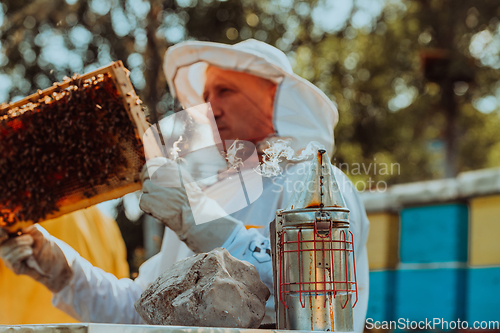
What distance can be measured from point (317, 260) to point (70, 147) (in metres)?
1.13

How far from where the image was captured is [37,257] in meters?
2.11

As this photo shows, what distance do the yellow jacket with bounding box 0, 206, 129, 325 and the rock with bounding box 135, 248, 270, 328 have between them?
6.39ft

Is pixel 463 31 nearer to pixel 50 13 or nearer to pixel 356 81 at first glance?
pixel 356 81

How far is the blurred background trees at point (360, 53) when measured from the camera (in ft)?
18.8

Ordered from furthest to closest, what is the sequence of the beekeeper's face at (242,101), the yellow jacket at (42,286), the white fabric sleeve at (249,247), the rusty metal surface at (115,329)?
1. the yellow jacket at (42,286)
2. the beekeeper's face at (242,101)
3. the white fabric sleeve at (249,247)
4. the rusty metal surface at (115,329)

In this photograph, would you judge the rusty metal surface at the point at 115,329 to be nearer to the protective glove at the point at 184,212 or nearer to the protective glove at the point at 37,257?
the protective glove at the point at 184,212

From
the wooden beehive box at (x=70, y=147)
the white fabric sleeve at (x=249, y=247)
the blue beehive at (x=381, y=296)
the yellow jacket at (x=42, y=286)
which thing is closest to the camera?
the white fabric sleeve at (x=249, y=247)

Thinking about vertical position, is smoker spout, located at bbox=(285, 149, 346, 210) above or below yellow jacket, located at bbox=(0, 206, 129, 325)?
above

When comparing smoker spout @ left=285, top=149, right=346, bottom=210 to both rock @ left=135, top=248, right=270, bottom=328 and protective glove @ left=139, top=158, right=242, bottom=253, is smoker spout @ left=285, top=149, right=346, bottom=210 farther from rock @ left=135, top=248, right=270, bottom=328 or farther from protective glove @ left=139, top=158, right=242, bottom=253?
protective glove @ left=139, top=158, right=242, bottom=253

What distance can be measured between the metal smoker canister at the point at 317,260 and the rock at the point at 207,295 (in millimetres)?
95

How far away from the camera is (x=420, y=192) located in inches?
214

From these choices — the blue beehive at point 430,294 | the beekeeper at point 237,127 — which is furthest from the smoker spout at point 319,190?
the blue beehive at point 430,294

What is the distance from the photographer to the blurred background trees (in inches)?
226

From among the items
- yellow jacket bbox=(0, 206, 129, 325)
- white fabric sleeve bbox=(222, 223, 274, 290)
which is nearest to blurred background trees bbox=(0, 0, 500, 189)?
yellow jacket bbox=(0, 206, 129, 325)
